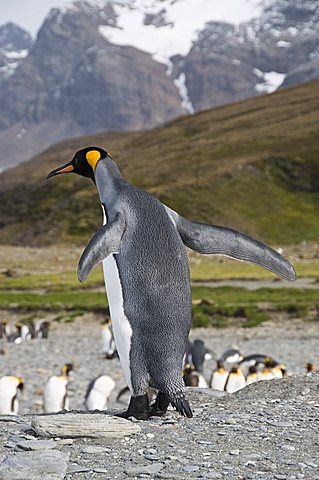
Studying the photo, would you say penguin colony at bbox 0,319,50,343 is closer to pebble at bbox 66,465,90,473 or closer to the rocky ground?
the rocky ground

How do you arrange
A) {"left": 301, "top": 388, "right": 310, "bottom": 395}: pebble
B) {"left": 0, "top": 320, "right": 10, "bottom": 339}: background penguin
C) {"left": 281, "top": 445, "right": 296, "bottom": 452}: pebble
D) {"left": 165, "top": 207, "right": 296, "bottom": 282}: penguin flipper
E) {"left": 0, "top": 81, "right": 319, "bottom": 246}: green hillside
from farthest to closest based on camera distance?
1. {"left": 0, "top": 81, "right": 319, "bottom": 246}: green hillside
2. {"left": 0, "top": 320, "right": 10, "bottom": 339}: background penguin
3. {"left": 301, "top": 388, "right": 310, "bottom": 395}: pebble
4. {"left": 165, "top": 207, "right": 296, "bottom": 282}: penguin flipper
5. {"left": 281, "top": 445, "right": 296, "bottom": 452}: pebble

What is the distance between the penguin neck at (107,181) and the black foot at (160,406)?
1481 mm

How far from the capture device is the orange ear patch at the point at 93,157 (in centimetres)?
636

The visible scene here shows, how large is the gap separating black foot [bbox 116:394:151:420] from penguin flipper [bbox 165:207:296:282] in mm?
1307

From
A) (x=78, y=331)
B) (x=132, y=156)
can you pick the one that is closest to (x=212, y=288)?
(x=78, y=331)

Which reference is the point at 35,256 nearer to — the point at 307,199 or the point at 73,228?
the point at 73,228

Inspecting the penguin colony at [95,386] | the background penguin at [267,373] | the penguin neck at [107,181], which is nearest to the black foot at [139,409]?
the penguin neck at [107,181]

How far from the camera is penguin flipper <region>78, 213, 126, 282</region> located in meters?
5.20

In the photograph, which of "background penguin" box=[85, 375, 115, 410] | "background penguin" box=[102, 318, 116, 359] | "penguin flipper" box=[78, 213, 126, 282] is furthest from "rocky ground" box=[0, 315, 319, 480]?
"background penguin" box=[102, 318, 116, 359]

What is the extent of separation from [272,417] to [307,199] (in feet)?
203

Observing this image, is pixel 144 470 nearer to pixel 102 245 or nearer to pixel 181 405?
pixel 181 405

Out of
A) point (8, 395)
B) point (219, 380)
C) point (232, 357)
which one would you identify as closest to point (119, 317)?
point (8, 395)

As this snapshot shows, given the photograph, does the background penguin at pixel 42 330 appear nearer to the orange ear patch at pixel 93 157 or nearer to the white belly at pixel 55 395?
the white belly at pixel 55 395

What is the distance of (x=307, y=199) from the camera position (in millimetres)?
66188
